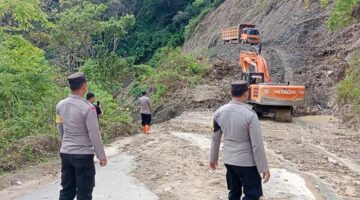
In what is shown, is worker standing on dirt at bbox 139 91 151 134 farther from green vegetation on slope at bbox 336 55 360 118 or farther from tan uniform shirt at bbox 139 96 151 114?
green vegetation on slope at bbox 336 55 360 118

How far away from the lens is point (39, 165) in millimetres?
11133

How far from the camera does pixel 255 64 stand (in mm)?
21734

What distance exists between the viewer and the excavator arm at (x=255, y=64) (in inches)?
821

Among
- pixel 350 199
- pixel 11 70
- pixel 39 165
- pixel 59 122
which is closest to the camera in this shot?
pixel 59 122

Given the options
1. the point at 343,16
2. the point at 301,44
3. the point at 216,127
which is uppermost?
the point at 343,16

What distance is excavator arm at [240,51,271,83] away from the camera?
20.9 metres

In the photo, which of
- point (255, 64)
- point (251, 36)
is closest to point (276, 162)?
point (255, 64)

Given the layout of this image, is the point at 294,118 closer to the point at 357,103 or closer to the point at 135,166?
the point at 357,103

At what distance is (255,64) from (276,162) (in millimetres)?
10747

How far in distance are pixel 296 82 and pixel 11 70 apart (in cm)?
1567

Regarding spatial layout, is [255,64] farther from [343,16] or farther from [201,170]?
[201,170]

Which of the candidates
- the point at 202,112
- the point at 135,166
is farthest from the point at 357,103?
the point at 135,166

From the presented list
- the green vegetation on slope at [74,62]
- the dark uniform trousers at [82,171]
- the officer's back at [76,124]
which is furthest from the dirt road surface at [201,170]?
the officer's back at [76,124]

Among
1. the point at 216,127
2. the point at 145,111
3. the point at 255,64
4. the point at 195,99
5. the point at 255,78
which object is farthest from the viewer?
the point at 195,99
